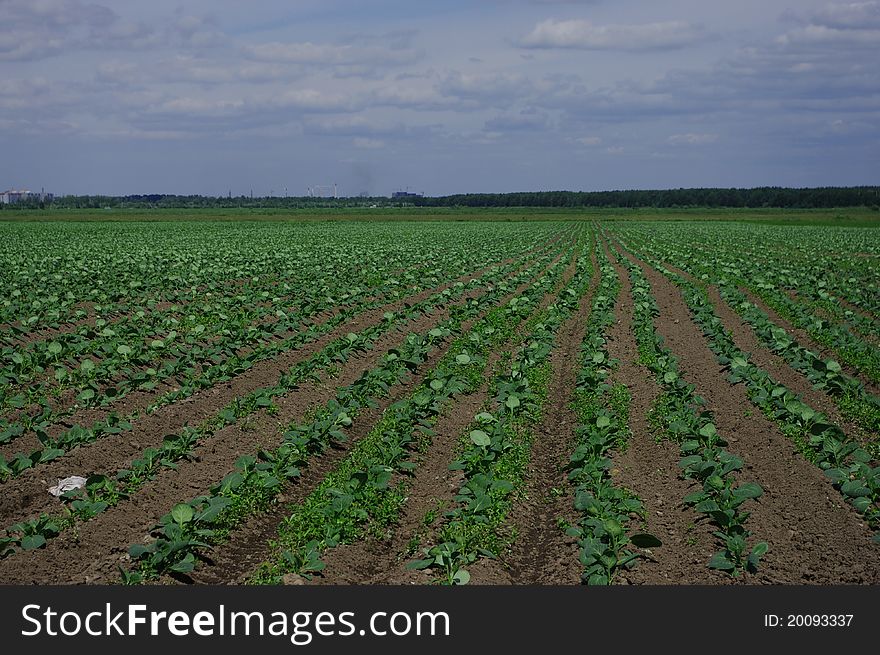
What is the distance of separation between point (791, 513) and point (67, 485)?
676cm

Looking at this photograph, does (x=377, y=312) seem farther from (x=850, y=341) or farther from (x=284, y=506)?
(x=284, y=506)

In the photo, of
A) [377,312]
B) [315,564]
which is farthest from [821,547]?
[377,312]

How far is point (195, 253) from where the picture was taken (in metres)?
36.3

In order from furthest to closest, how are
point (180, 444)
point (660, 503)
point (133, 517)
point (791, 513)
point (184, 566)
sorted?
point (180, 444)
point (660, 503)
point (791, 513)
point (133, 517)
point (184, 566)

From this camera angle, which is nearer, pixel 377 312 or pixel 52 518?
pixel 52 518

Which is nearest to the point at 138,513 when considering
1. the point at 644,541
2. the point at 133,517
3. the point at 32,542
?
the point at 133,517

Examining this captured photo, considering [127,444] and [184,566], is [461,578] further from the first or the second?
[127,444]

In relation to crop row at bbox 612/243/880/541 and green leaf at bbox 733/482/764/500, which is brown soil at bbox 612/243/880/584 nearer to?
crop row at bbox 612/243/880/541

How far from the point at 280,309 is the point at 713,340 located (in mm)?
9542

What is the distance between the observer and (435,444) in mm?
9539

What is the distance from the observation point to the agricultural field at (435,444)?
662cm

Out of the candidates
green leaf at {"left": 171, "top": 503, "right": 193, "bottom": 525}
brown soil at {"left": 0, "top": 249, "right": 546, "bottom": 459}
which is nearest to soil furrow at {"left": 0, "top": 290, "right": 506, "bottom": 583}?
green leaf at {"left": 171, "top": 503, "right": 193, "bottom": 525}

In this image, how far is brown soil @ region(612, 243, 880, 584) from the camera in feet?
21.1

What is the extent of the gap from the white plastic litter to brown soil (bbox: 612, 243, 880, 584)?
5656 mm
